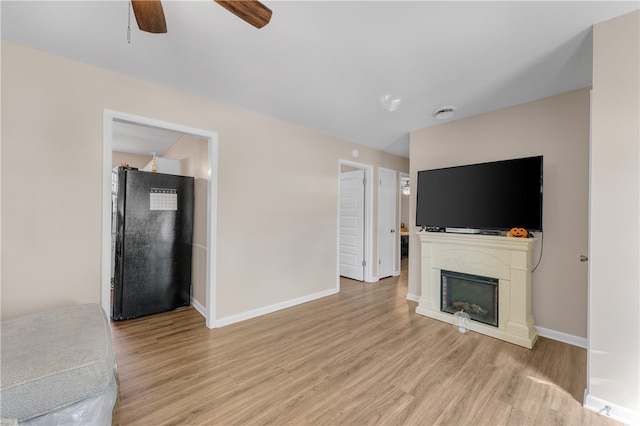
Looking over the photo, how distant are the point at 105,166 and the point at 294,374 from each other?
2372mm

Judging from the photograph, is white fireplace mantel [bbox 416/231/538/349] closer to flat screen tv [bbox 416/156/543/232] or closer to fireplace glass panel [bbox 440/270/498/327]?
fireplace glass panel [bbox 440/270/498/327]

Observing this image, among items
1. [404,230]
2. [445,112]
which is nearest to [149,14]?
[445,112]

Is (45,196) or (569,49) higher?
(569,49)

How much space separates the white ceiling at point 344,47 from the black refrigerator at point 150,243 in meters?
1.40

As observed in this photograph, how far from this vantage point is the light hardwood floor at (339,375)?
5.55ft

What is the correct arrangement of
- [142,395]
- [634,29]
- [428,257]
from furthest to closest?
1. [428,257]
2. [142,395]
3. [634,29]

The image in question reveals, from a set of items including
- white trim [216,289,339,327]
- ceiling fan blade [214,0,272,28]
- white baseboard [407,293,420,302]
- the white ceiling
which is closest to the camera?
ceiling fan blade [214,0,272,28]

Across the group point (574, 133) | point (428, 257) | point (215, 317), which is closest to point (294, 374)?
point (215, 317)

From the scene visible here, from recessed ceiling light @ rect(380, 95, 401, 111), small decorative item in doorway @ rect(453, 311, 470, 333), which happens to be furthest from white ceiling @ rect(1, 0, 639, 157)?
small decorative item in doorway @ rect(453, 311, 470, 333)

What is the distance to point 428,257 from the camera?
338 centimetres

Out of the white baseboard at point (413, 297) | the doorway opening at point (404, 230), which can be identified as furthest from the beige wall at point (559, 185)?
the doorway opening at point (404, 230)

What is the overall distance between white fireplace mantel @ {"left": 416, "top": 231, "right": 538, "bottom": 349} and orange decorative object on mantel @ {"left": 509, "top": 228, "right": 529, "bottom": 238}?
0.06 metres

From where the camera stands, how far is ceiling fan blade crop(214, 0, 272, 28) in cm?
119

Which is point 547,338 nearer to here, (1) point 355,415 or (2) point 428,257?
(2) point 428,257
